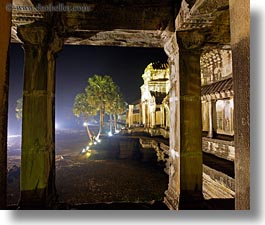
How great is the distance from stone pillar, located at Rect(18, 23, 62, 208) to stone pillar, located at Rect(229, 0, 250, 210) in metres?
2.51

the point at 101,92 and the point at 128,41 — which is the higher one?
the point at 101,92

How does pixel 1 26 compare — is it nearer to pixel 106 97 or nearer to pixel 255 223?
pixel 255 223

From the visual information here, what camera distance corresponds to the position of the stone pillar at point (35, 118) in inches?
109

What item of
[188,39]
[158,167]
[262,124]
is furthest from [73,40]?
[158,167]

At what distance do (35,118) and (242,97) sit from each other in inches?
105

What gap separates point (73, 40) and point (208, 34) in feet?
8.06

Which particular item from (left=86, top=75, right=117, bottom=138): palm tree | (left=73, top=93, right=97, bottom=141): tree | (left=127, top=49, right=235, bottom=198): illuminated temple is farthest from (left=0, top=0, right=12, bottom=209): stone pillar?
(left=73, top=93, right=97, bottom=141): tree

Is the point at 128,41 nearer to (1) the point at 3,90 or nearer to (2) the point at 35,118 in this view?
(2) the point at 35,118

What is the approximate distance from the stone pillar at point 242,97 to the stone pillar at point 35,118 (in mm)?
2512

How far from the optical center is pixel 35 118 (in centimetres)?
283

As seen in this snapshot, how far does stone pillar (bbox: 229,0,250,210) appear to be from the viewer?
4.73 feet

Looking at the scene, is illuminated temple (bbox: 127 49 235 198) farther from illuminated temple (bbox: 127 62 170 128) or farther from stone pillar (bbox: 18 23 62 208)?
stone pillar (bbox: 18 23 62 208)

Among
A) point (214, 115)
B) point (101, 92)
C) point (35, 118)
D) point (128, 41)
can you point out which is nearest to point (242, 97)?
point (35, 118)

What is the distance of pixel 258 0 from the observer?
1765mm
